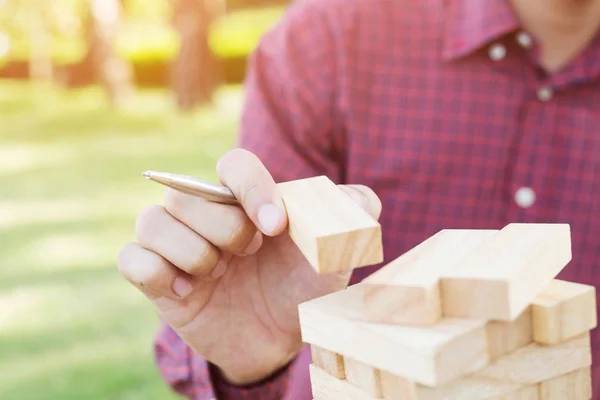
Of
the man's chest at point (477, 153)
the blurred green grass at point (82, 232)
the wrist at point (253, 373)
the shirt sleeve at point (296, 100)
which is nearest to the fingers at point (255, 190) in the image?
the wrist at point (253, 373)

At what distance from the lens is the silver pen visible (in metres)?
0.87

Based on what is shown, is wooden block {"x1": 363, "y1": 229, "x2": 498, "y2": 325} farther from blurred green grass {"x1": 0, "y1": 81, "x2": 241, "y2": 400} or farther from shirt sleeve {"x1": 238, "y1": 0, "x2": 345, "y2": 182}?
blurred green grass {"x1": 0, "y1": 81, "x2": 241, "y2": 400}

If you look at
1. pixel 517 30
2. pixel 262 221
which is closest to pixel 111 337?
pixel 517 30

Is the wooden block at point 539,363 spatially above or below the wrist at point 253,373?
above

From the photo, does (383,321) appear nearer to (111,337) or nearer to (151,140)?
(111,337)

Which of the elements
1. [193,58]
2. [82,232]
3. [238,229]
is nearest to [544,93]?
[238,229]

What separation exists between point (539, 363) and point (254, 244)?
41 centimetres

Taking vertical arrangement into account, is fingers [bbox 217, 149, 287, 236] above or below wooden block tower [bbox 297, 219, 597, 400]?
above

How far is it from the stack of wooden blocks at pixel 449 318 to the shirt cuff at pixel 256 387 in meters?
0.46

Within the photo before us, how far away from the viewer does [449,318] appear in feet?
2.27

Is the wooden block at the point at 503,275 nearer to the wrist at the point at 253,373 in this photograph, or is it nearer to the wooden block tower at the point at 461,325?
the wooden block tower at the point at 461,325

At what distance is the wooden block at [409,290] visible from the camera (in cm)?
67

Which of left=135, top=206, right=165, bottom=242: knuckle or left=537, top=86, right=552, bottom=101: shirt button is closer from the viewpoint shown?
left=135, top=206, right=165, bottom=242: knuckle

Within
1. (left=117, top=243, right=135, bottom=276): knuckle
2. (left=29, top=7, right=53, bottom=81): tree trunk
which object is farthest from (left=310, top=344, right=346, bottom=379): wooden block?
(left=29, top=7, right=53, bottom=81): tree trunk
